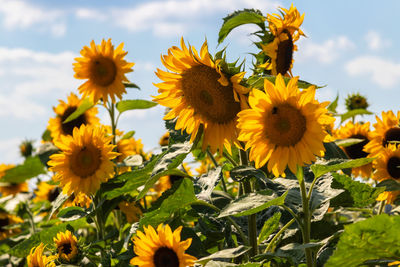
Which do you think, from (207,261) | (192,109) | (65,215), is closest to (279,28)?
(192,109)

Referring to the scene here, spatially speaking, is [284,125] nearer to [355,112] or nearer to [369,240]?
[369,240]

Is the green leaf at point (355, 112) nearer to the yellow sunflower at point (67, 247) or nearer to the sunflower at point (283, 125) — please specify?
the sunflower at point (283, 125)

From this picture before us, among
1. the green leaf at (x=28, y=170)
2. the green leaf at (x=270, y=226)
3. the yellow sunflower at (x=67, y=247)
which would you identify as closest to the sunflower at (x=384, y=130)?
the green leaf at (x=270, y=226)

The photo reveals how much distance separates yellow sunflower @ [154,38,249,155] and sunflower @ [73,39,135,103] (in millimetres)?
1627

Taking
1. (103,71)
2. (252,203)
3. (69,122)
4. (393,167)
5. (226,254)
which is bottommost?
(226,254)

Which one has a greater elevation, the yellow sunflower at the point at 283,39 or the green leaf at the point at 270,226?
the yellow sunflower at the point at 283,39

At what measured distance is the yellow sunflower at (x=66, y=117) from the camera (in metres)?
4.09

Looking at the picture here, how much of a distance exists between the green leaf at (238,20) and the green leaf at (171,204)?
611 mm

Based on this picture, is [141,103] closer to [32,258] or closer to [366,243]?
[32,258]

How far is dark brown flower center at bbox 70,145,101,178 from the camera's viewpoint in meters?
2.57

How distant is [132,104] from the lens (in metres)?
3.23

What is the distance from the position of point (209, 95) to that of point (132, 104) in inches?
63.2

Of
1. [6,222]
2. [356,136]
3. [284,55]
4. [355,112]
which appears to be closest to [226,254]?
[284,55]

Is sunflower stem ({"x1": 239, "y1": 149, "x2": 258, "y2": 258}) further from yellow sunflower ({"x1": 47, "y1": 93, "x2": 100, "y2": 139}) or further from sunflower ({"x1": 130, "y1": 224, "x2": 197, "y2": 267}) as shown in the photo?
yellow sunflower ({"x1": 47, "y1": 93, "x2": 100, "y2": 139})
